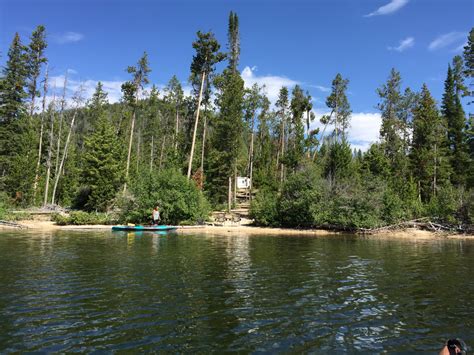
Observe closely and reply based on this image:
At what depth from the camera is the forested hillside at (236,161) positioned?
34.0 m

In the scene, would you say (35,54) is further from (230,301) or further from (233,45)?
(230,301)

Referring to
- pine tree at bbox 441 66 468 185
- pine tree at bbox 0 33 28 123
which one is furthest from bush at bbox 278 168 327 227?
pine tree at bbox 0 33 28 123

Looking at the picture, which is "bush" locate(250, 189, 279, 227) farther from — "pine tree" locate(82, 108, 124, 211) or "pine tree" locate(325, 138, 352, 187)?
"pine tree" locate(82, 108, 124, 211)

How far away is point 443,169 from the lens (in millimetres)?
46938

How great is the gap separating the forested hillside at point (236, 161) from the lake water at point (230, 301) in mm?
15982

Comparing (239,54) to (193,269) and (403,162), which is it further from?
(193,269)

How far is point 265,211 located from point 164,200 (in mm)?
9747

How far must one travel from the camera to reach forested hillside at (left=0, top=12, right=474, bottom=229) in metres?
34.0

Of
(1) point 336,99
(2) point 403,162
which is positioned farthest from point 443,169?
(1) point 336,99

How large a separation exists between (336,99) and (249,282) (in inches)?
2048

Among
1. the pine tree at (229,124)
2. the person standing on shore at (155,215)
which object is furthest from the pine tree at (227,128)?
the person standing on shore at (155,215)

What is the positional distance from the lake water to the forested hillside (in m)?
16.0

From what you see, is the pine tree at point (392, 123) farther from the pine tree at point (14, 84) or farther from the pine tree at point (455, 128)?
A: the pine tree at point (14, 84)

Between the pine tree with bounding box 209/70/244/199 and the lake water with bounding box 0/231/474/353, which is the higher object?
the pine tree with bounding box 209/70/244/199
